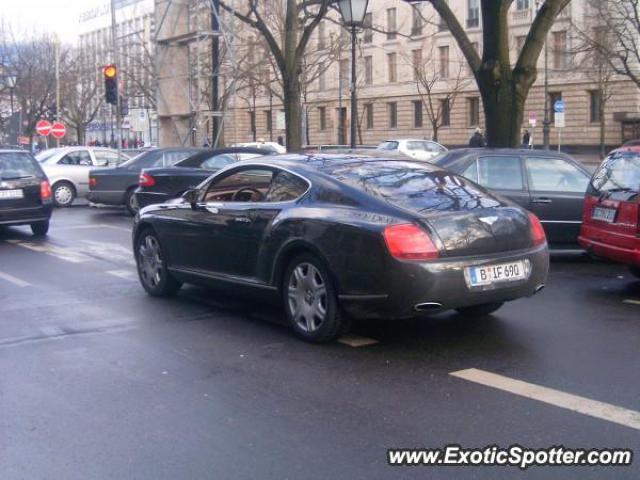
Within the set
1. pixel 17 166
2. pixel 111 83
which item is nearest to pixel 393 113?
pixel 111 83

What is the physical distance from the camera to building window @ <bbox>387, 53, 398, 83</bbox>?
6619 cm

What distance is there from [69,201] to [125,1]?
78.0 metres

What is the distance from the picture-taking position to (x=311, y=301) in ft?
23.1

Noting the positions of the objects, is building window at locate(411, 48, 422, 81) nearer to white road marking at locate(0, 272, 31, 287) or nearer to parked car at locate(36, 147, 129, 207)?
parked car at locate(36, 147, 129, 207)

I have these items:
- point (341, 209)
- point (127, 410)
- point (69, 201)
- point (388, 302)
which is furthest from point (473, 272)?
point (69, 201)

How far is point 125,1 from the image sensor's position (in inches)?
3750

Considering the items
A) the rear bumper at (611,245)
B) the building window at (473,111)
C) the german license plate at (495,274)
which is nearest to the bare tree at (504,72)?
the rear bumper at (611,245)

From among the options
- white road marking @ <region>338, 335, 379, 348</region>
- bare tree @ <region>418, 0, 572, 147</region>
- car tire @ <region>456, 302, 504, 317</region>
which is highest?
bare tree @ <region>418, 0, 572, 147</region>

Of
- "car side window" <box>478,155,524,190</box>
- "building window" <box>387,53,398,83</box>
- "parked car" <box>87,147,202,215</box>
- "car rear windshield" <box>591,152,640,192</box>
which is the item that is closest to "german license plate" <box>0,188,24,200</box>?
"parked car" <box>87,147,202,215</box>

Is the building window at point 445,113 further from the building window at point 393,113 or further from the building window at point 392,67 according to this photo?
the building window at point 392,67

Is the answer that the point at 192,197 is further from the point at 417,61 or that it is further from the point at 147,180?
the point at 417,61

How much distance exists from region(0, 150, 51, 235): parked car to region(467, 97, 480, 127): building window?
162 ft

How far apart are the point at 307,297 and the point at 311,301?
6cm

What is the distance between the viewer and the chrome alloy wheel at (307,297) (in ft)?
22.8
